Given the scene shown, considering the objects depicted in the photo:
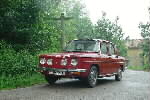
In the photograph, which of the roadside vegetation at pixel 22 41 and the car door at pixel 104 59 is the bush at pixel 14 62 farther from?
the car door at pixel 104 59

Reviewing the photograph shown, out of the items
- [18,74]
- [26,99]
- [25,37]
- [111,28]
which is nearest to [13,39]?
[25,37]

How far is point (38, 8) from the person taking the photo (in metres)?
15.1

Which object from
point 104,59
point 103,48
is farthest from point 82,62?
point 103,48

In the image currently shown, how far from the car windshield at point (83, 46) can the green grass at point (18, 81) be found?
1927 millimetres

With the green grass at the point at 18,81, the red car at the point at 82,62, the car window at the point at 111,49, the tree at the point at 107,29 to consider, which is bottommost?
the green grass at the point at 18,81

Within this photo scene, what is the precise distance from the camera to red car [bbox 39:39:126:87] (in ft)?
33.7

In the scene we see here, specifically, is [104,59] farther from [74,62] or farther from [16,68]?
[16,68]

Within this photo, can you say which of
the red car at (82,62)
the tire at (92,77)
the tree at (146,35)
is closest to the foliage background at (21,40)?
the red car at (82,62)

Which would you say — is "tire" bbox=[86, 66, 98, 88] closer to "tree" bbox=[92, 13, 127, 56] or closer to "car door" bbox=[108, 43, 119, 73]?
"car door" bbox=[108, 43, 119, 73]

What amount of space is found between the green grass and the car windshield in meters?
1.93

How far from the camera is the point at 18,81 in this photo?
1091 centimetres

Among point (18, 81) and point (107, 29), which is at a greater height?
point (107, 29)

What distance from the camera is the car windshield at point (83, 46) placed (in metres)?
11.7

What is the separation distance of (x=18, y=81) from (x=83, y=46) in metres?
3.14
